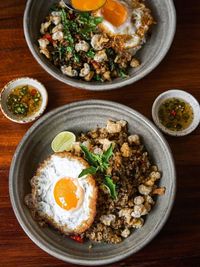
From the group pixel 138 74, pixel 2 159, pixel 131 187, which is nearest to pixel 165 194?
pixel 131 187

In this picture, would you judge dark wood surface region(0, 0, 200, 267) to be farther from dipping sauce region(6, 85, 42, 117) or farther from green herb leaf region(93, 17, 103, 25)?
green herb leaf region(93, 17, 103, 25)

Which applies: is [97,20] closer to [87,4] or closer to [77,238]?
[87,4]

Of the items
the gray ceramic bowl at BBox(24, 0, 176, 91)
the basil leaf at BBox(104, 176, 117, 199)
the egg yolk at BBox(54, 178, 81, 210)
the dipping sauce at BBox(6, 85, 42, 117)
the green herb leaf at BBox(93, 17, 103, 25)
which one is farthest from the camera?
the dipping sauce at BBox(6, 85, 42, 117)

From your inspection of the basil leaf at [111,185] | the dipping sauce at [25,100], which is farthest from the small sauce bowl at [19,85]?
the basil leaf at [111,185]

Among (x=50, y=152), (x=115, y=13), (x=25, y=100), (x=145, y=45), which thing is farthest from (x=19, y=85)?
(x=145, y=45)

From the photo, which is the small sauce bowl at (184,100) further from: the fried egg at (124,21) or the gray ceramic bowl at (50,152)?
the fried egg at (124,21)

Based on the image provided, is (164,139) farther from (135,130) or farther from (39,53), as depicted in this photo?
(39,53)

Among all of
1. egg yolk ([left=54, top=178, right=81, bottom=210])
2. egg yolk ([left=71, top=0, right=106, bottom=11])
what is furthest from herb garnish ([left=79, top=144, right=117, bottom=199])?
egg yolk ([left=71, top=0, right=106, bottom=11])
